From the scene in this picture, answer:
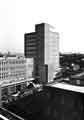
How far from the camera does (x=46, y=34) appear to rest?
57.7m

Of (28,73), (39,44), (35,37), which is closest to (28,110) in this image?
(28,73)

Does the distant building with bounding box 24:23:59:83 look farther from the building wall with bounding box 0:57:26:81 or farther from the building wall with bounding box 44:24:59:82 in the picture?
the building wall with bounding box 0:57:26:81

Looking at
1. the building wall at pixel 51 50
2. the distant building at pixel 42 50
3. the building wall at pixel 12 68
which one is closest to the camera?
the building wall at pixel 12 68

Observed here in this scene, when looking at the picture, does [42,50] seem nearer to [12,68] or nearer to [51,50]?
[51,50]

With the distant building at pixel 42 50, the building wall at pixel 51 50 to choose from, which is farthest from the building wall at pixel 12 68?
the building wall at pixel 51 50

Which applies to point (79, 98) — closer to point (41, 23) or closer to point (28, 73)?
point (28, 73)

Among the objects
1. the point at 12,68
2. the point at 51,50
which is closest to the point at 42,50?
the point at 51,50

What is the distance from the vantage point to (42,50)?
5738cm

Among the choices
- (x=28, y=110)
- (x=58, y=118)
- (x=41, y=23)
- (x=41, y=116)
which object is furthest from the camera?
(x=41, y=23)

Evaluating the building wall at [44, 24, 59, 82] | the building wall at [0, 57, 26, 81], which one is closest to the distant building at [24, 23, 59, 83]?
the building wall at [44, 24, 59, 82]

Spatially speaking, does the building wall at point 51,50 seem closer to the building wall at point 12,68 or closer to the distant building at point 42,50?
the distant building at point 42,50

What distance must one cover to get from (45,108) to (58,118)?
10.8 ft

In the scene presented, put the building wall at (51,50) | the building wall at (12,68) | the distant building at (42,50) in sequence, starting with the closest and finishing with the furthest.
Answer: the building wall at (12,68), the distant building at (42,50), the building wall at (51,50)

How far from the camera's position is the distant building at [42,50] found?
5641 centimetres
